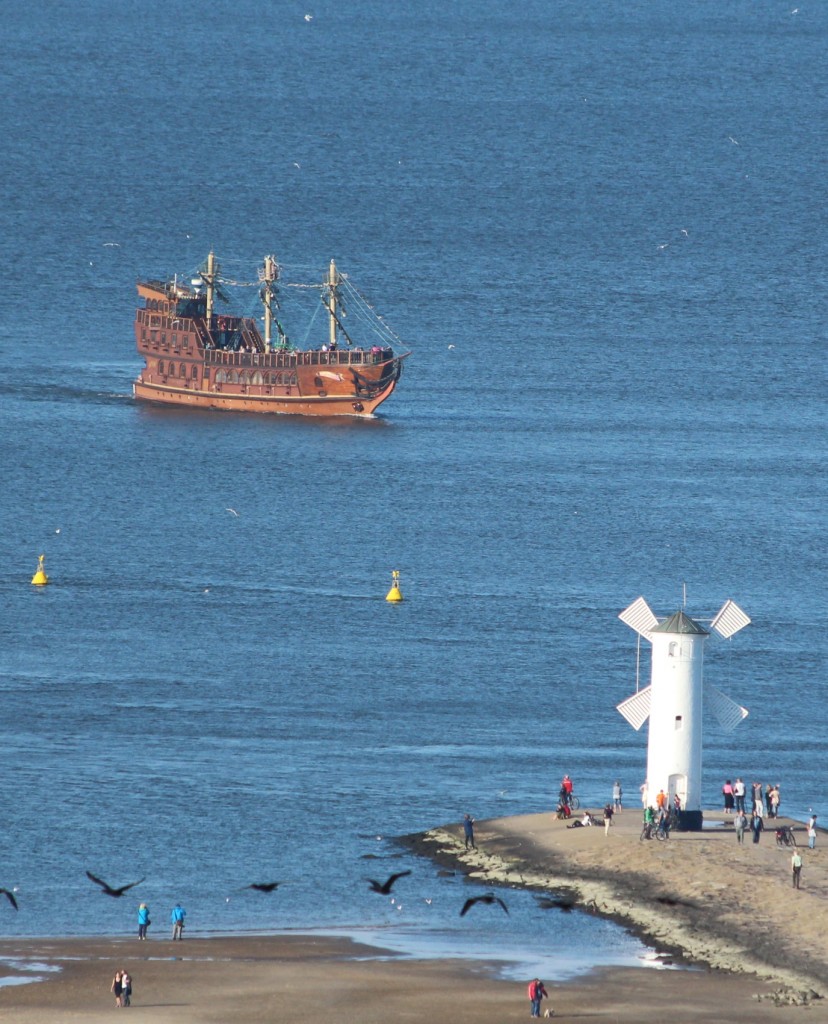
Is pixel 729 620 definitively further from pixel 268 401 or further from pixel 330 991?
pixel 268 401

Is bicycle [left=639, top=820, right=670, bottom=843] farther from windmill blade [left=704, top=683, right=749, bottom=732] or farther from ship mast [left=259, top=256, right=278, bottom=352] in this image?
ship mast [left=259, top=256, right=278, bottom=352]

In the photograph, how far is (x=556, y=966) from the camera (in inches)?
2381

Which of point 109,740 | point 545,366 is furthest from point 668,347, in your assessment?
point 109,740

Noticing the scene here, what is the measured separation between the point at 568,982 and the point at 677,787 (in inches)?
462

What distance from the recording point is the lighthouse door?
2726 inches

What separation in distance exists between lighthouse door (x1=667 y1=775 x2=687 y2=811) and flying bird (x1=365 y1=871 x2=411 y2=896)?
24.9 ft

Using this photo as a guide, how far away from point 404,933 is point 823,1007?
11.7m

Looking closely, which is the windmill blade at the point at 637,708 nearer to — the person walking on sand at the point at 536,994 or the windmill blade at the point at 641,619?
the windmill blade at the point at 641,619

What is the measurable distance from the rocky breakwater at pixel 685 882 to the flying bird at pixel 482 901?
171 centimetres

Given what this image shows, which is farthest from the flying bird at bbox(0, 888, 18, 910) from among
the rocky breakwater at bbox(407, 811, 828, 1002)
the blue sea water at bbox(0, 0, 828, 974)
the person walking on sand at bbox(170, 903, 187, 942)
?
the rocky breakwater at bbox(407, 811, 828, 1002)

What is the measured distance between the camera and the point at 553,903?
6525 cm

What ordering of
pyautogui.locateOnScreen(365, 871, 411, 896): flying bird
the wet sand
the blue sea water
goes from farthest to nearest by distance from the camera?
the blue sea water → pyautogui.locateOnScreen(365, 871, 411, 896): flying bird → the wet sand

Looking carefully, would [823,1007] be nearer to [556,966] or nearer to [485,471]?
[556,966]

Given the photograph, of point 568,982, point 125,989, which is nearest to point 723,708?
point 568,982
